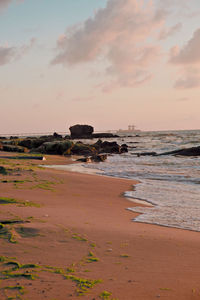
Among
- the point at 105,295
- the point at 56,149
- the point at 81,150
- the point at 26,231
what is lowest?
the point at 105,295

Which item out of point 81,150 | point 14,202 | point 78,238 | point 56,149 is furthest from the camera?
point 81,150

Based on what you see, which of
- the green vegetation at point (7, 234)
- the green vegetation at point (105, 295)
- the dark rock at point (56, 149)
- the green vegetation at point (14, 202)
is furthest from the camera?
the dark rock at point (56, 149)

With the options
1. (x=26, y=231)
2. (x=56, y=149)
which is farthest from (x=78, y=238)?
(x=56, y=149)

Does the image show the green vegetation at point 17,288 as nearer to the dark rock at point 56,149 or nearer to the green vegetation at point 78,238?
the green vegetation at point 78,238

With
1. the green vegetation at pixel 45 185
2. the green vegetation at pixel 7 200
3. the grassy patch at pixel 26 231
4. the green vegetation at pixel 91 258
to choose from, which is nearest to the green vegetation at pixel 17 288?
the green vegetation at pixel 91 258

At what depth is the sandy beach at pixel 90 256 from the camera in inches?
91.6

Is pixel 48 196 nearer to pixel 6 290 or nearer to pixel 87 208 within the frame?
pixel 87 208

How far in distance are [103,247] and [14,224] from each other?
4.17 feet

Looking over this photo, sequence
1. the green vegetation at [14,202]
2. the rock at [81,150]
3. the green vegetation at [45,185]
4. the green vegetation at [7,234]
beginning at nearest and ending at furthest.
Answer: the green vegetation at [7,234]
the green vegetation at [14,202]
the green vegetation at [45,185]
the rock at [81,150]

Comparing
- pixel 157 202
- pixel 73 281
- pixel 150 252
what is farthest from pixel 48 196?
pixel 73 281

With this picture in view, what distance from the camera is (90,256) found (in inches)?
117

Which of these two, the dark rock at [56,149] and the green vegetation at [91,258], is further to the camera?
the dark rock at [56,149]

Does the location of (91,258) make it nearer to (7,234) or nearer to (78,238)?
(78,238)

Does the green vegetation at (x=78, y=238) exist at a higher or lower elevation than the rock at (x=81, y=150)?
lower
